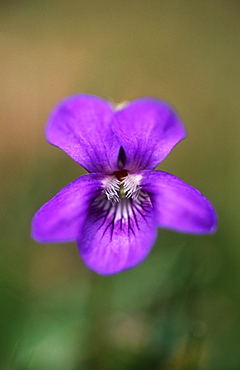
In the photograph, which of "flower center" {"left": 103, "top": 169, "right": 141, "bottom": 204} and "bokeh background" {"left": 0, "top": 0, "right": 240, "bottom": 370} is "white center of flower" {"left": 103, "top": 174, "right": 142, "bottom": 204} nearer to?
"flower center" {"left": 103, "top": 169, "right": 141, "bottom": 204}

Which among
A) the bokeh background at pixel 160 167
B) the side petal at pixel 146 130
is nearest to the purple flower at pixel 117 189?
the side petal at pixel 146 130

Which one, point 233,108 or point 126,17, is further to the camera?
point 126,17

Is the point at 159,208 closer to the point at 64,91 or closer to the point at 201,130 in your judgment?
the point at 201,130

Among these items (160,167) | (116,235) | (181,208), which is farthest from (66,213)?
(160,167)

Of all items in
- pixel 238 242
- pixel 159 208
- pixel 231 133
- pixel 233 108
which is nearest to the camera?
pixel 159 208

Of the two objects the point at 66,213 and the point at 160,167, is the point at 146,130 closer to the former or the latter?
the point at 66,213

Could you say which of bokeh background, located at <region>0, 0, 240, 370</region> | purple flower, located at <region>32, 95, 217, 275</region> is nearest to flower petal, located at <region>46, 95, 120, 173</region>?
purple flower, located at <region>32, 95, 217, 275</region>

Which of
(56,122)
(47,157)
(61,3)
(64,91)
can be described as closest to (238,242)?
(47,157)
